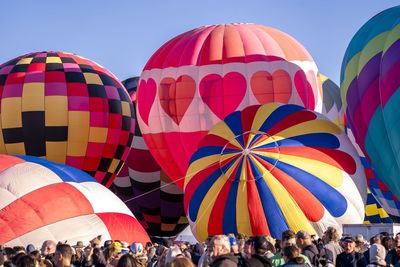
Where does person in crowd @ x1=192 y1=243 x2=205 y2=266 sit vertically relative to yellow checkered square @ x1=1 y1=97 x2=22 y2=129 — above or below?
below

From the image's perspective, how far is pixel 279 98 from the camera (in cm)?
1631

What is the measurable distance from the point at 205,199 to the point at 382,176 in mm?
3838

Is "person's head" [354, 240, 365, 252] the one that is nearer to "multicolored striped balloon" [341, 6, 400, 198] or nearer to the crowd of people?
the crowd of people

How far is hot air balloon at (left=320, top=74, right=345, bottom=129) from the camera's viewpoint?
21.9 m

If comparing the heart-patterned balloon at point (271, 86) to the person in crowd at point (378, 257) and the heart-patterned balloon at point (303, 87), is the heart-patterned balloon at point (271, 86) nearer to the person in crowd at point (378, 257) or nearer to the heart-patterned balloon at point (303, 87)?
the heart-patterned balloon at point (303, 87)

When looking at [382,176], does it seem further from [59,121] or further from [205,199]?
[59,121]

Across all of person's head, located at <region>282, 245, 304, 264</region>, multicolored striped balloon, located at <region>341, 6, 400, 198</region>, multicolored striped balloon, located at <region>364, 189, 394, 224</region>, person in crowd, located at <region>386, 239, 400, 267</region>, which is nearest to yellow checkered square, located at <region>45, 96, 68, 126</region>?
multicolored striped balloon, located at <region>341, 6, 400, 198</region>

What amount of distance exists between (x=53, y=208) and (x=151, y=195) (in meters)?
7.86

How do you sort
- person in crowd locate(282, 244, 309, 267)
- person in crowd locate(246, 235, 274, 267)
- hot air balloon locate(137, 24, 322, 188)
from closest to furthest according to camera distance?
person in crowd locate(282, 244, 309, 267), person in crowd locate(246, 235, 274, 267), hot air balloon locate(137, 24, 322, 188)

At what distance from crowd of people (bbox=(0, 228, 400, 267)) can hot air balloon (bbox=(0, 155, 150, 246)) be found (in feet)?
9.93

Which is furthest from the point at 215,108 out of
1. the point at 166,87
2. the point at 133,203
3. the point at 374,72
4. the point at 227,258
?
the point at 227,258

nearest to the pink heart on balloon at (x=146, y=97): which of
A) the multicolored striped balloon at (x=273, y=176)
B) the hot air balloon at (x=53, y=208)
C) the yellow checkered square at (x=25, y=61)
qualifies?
the yellow checkered square at (x=25, y=61)

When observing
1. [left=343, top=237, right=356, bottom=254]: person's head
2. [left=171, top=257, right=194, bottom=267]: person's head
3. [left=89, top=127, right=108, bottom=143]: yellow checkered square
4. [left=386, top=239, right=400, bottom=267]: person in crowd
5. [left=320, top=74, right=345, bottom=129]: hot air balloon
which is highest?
[left=320, top=74, right=345, bottom=129]: hot air balloon

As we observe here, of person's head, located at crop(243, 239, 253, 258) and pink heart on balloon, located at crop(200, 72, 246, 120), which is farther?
pink heart on balloon, located at crop(200, 72, 246, 120)
